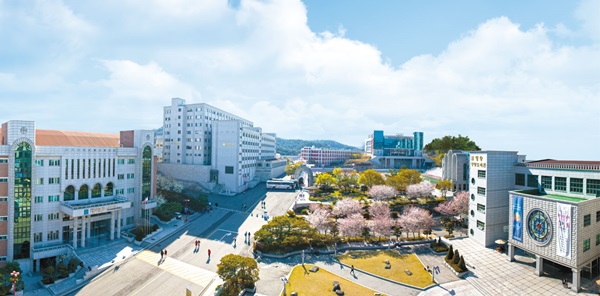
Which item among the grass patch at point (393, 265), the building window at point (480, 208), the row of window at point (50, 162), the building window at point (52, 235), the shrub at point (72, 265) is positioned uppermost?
the row of window at point (50, 162)

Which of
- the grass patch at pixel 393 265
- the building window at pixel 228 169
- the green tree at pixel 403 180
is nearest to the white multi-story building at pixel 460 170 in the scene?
the green tree at pixel 403 180

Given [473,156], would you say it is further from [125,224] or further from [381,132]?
[381,132]

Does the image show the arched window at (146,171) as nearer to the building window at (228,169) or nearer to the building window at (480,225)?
the building window at (228,169)

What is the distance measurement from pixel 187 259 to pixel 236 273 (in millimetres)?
15546

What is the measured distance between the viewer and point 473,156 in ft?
171

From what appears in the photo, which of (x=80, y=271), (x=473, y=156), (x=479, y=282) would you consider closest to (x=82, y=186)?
(x=80, y=271)

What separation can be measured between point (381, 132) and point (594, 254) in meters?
129

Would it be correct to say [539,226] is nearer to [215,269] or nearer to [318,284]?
[318,284]

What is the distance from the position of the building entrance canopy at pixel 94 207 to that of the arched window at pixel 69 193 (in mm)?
1519

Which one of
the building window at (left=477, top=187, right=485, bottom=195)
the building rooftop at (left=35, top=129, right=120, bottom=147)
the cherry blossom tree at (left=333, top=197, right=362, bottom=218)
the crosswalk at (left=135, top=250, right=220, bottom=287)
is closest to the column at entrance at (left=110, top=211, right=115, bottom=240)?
the crosswalk at (left=135, top=250, right=220, bottom=287)

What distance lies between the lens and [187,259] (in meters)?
44.7

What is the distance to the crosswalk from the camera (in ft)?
127

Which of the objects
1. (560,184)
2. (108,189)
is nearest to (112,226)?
(108,189)

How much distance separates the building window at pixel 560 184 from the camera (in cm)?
4181
